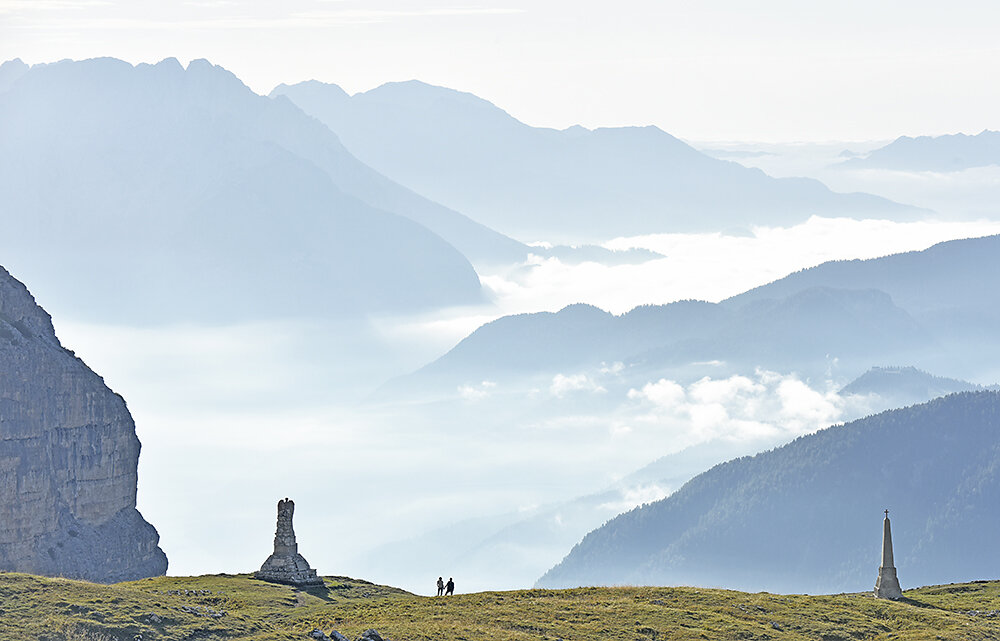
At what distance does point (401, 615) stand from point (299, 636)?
12.4 m

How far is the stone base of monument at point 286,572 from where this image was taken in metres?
103

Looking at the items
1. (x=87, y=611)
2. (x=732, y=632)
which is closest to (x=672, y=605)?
(x=732, y=632)

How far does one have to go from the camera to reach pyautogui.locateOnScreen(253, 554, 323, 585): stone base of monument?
102625 mm

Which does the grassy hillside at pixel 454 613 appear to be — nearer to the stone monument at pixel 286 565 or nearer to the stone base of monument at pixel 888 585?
the stone base of monument at pixel 888 585

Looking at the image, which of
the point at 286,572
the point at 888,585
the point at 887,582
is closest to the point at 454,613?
the point at 286,572

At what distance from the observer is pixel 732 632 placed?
85.8 m

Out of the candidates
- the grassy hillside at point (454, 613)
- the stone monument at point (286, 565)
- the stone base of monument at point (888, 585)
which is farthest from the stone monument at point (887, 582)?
the stone monument at point (286, 565)

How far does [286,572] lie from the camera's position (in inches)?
4060

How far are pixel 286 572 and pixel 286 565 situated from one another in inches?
17.5

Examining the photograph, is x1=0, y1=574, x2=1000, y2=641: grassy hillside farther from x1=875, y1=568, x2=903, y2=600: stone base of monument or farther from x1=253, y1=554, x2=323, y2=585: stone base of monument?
x1=253, y1=554, x2=323, y2=585: stone base of monument

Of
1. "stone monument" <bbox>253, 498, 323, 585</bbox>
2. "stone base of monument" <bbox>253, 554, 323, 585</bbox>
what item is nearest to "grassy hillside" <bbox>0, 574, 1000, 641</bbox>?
"stone base of monument" <bbox>253, 554, 323, 585</bbox>

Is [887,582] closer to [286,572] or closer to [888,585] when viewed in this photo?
[888,585]

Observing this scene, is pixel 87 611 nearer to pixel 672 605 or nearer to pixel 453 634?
pixel 453 634

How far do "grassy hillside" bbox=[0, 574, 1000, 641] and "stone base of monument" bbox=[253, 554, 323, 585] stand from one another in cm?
150
